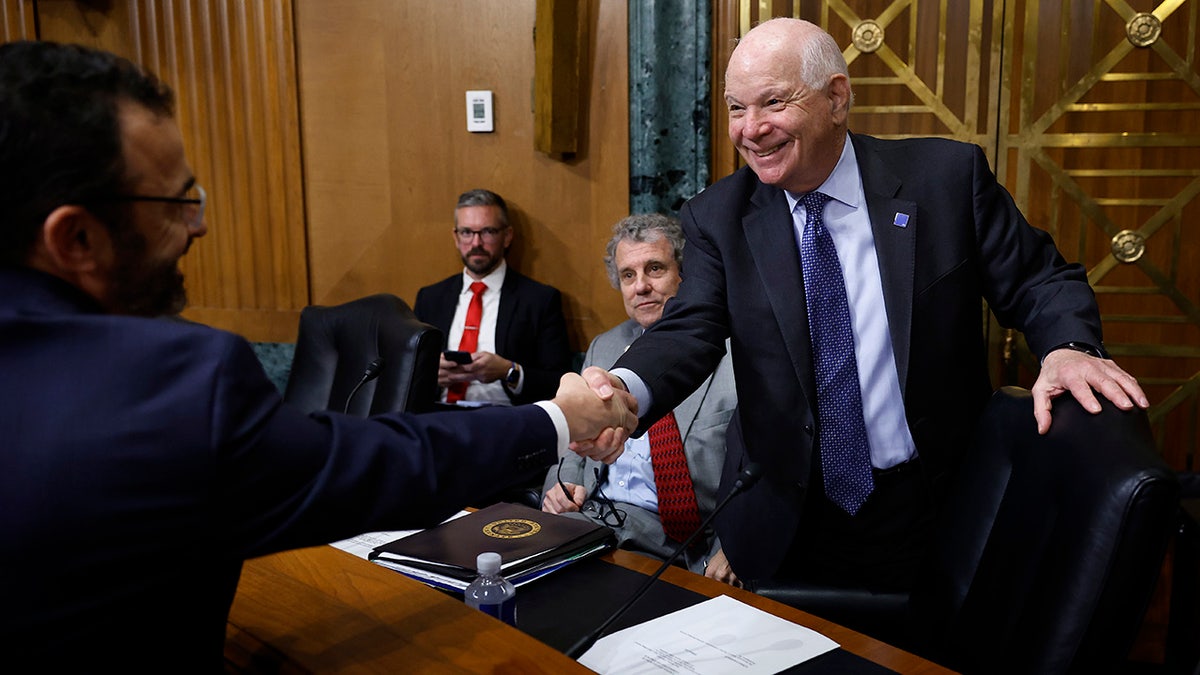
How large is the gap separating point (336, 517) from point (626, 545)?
1446 mm

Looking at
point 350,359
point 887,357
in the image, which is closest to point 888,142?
point 887,357

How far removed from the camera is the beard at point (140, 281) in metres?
0.95

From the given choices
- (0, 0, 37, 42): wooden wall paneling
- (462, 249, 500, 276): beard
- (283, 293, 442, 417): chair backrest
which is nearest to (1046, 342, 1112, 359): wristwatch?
(283, 293, 442, 417): chair backrest

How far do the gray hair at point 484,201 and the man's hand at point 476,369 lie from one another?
60 centimetres

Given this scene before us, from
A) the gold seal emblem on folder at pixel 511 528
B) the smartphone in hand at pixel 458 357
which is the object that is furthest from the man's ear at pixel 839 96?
the smartphone in hand at pixel 458 357

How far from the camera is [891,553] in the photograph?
194 centimetres

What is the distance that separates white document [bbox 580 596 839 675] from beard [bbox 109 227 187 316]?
719 mm

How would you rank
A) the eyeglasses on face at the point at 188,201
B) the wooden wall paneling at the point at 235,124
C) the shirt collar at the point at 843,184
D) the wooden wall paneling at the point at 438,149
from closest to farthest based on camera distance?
1. the eyeglasses on face at the point at 188,201
2. the shirt collar at the point at 843,184
3. the wooden wall paneling at the point at 438,149
4. the wooden wall paneling at the point at 235,124

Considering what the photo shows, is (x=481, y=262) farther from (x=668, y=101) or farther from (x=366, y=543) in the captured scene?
(x=366, y=543)

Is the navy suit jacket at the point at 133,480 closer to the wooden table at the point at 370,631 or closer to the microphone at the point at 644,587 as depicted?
the wooden table at the point at 370,631

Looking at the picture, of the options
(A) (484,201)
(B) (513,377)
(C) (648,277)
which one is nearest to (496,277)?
(A) (484,201)

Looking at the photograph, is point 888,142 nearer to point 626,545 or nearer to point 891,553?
point 891,553

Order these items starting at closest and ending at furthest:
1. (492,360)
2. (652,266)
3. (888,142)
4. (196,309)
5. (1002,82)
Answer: (888,142), (652,266), (1002,82), (492,360), (196,309)

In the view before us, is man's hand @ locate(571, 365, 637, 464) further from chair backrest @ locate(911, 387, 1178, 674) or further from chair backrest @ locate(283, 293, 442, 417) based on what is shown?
chair backrest @ locate(283, 293, 442, 417)
